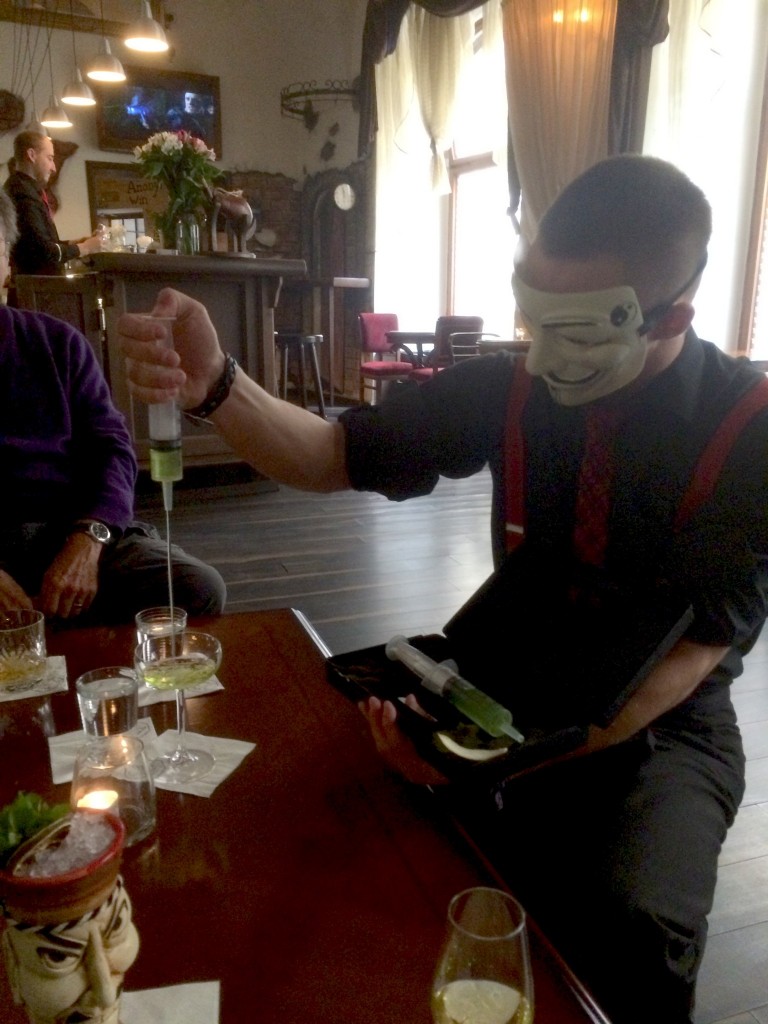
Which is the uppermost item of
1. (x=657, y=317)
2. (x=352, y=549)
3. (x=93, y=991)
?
(x=657, y=317)

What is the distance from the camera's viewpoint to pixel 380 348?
6.55 meters

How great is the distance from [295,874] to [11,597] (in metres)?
0.93

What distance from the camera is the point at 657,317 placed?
3.43ft

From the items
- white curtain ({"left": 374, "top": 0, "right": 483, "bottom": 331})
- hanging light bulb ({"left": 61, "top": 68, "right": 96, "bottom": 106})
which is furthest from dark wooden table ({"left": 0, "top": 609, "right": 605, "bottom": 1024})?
hanging light bulb ({"left": 61, "top": 68, "right": 96, "bottom": 106})

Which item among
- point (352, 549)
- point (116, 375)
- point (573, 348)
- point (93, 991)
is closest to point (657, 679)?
point (573, 348)

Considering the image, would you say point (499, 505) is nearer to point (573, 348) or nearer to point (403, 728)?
point (573, 348)

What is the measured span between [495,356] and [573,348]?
0.77 feet

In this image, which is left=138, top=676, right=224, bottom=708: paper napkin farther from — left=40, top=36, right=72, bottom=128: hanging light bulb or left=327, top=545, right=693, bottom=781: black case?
left=40, top=36, right=72, bottom=128: hanging light bulb

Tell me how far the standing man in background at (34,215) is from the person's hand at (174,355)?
343 centimetres

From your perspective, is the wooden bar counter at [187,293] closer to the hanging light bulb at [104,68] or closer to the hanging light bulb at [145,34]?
the hanging light bulb at [145,34]

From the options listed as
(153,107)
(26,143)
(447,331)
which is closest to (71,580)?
→ (26,143)

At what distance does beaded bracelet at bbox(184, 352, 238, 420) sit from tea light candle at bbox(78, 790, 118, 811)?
0.57 metres

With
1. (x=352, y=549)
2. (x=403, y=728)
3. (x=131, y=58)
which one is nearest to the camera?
(x=403, y=728)

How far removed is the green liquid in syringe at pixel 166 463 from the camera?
86cm
